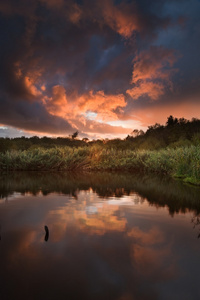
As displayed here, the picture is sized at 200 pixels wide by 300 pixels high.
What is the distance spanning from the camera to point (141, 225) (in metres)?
4.16

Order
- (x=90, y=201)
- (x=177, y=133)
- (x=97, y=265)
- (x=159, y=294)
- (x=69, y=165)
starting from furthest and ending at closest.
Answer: (x=177, y=133) < (x=69, y=165) < (x=90, y=201) < (x=97, y=265) < (x=159, y=294)

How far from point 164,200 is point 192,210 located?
1257 mm

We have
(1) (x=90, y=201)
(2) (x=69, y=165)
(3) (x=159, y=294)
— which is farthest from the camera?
(2) (x=69, y=165)

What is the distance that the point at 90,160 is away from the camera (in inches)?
823

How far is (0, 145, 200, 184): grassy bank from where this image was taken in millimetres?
16953

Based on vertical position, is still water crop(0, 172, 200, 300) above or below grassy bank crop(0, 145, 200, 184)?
below

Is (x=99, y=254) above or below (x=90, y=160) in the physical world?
below

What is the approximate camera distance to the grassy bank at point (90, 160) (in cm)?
1695

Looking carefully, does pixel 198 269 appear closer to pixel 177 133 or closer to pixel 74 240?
pixel 74 240

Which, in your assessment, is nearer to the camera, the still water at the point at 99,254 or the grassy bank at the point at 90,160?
the still water at the point at 99,254

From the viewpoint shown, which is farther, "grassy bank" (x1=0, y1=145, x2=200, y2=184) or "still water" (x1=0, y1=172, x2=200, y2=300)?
"grassy bank" (x1=0, y1=145, x2=200, y2=184)

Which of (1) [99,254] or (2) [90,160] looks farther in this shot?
(2) [90,160]

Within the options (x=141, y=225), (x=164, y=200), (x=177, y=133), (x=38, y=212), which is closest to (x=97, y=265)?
(x=141, y=225)

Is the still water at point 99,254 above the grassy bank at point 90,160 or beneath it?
beneath
